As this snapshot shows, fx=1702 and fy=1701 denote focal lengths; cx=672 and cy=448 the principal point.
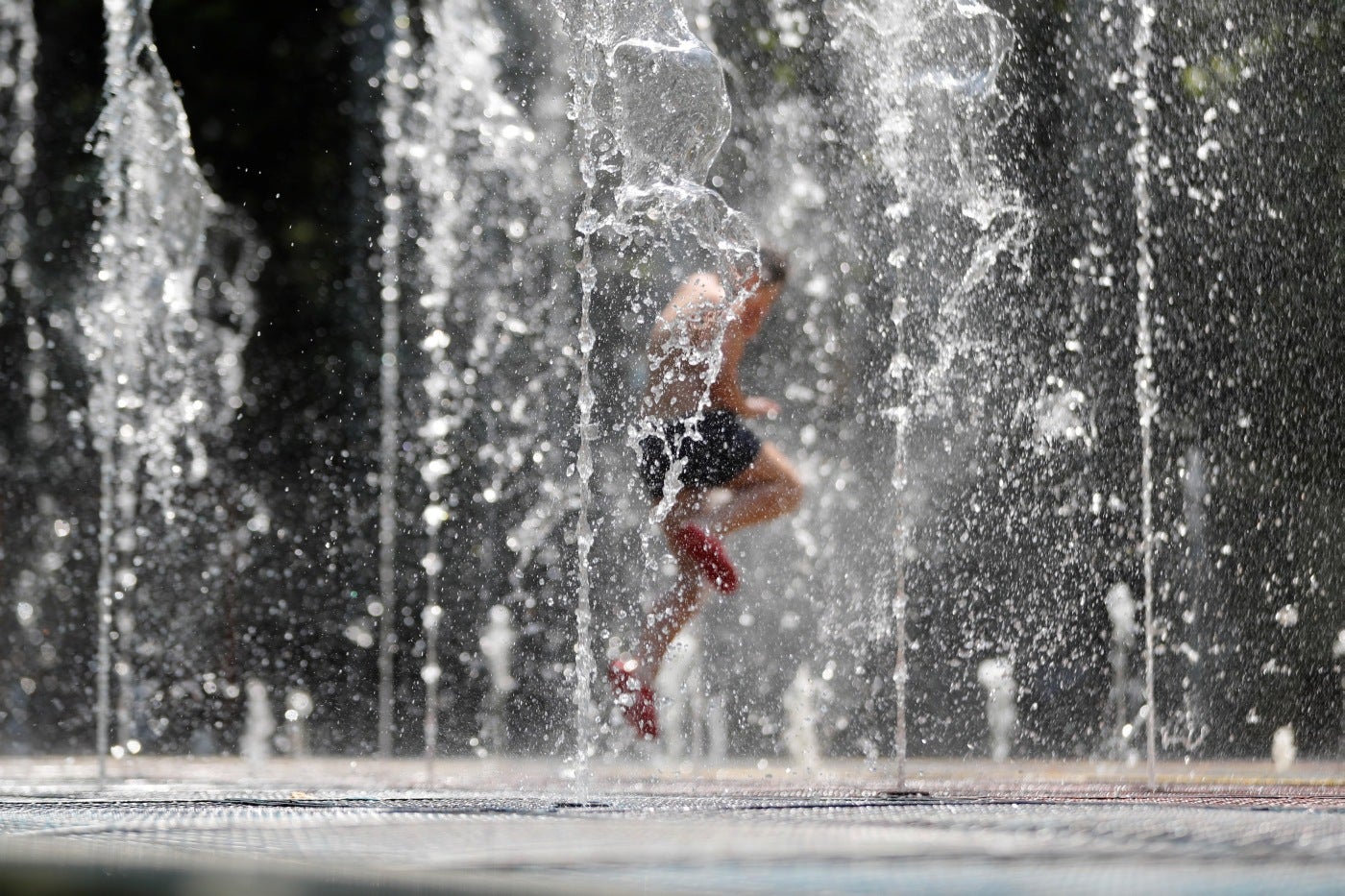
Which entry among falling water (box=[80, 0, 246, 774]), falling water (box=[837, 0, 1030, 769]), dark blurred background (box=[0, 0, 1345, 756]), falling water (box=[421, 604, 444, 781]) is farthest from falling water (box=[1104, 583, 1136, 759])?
falling water (box=[80, 0, 246, 774])

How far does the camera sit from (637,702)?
152 inches

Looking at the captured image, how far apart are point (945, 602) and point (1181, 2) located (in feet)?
7.87

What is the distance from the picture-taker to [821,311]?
669 cm

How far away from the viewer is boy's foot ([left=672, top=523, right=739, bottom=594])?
3.97 meters

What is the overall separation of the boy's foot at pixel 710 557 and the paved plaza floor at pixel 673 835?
1.53ft

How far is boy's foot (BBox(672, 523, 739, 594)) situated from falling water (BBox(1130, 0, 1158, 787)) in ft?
9.52

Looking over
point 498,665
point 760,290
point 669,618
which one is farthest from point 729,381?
point 498,665

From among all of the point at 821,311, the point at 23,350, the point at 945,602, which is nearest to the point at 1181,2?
the point at 821,311

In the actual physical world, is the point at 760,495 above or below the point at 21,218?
below

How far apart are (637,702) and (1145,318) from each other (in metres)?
3.82

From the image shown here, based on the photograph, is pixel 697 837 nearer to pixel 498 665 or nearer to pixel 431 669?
pixel 498 665

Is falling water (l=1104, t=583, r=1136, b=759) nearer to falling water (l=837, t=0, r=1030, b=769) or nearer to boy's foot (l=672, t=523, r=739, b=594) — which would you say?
falling water (l=837, t=0, r=1030, b=769)

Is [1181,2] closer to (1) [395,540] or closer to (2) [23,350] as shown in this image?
(1) [395,540]

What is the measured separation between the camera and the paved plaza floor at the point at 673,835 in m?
1.74
